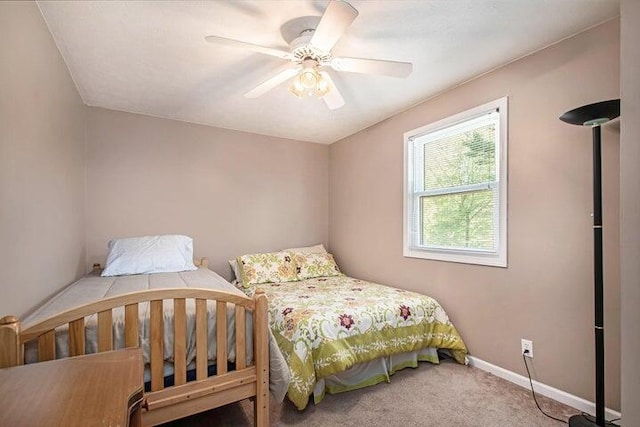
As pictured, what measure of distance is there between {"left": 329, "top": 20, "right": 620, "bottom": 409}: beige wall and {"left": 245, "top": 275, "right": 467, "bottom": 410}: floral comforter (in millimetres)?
245

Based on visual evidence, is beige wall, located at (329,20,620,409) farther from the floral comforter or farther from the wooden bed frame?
the wooden bed frame

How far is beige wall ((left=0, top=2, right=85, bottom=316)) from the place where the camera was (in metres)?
1.27

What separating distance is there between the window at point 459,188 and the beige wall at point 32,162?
2.65 m

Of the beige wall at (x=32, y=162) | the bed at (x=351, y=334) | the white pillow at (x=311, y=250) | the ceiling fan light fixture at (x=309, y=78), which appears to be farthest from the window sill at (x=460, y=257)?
the beige wall at (x=32, y=162)

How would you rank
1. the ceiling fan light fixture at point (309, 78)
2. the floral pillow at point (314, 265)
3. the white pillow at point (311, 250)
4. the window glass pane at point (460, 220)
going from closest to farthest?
1. the ceiling fan light fixture at point (309, 78)
2. the window glass pane at point (460, 220)
3. the floral pillow at point (314, 265)
4. the white pillow at point (311, 250)

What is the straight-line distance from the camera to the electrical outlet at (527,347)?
200 centimetres

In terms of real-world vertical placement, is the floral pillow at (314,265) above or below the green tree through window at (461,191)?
below

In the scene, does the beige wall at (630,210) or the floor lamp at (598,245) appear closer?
the beige wall at (630,210)

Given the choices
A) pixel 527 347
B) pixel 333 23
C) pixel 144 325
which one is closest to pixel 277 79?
pixel 333 23

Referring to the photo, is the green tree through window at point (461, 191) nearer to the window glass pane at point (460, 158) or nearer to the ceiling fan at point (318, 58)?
the window glass pane at point (460, 158)

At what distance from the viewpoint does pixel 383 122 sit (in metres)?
3.23

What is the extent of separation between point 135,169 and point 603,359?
3745 mm

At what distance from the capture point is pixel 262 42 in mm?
1880

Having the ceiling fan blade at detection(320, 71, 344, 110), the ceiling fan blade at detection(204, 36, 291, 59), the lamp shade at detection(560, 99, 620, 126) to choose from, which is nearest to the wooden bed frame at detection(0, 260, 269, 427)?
the ceiling fan blade at detection(204, 36, 291, 59)
